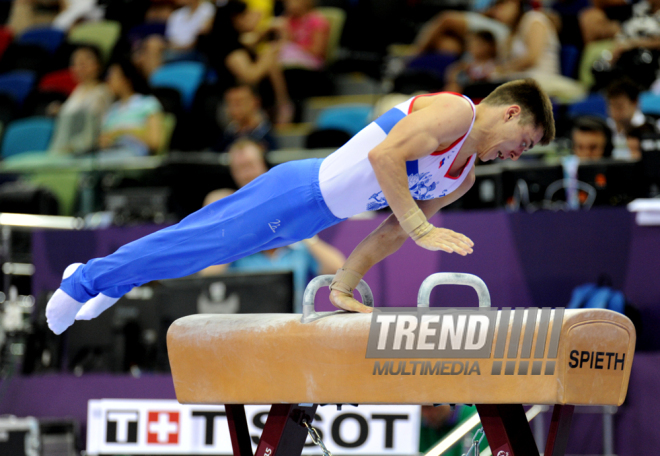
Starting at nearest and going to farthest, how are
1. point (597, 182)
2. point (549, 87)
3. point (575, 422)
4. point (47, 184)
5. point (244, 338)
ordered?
1. point (244, 338)
2. point (575, 422)
3. point (597, 182)
4. point (47, 184)
5. point (549, 87)

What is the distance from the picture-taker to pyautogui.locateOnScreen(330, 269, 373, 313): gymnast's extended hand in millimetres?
2836

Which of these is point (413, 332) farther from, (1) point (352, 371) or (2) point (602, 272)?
(2) point (602, 272)

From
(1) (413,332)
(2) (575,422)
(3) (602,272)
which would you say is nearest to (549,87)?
(3) (602,272)

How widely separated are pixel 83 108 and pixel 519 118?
507 cm

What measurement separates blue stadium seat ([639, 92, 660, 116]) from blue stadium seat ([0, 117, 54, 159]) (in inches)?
225

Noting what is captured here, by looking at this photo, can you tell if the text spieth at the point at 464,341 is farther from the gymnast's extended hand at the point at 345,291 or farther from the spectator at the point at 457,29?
the spectator at the point at 457,29

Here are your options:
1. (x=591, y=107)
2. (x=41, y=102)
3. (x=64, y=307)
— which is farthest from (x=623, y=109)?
(x=41, y=102)

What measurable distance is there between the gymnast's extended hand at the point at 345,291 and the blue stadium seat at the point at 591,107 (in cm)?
392

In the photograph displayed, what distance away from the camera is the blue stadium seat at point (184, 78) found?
314 inches

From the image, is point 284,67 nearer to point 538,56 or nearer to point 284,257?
point 538,56

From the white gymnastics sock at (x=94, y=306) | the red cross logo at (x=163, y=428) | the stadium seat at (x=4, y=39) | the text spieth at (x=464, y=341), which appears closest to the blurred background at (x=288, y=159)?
the red cross logo at (x=163, y=428)

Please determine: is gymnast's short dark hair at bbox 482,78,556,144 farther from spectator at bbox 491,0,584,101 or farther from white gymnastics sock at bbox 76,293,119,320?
spectator at bbox 491,0,584,101

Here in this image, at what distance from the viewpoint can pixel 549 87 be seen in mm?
6609

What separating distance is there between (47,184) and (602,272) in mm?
4154
